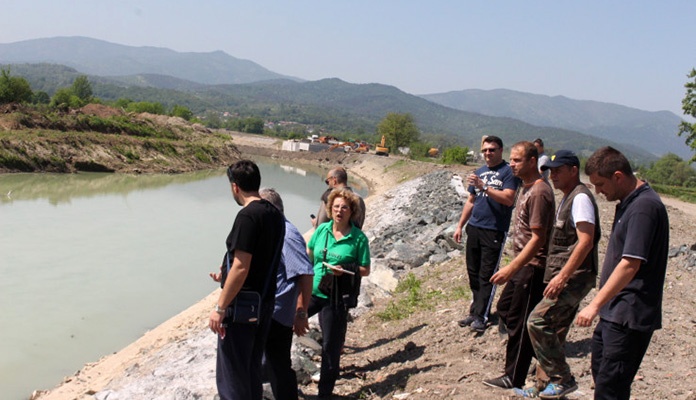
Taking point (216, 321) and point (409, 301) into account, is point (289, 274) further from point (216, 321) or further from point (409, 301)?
point (409, 301)

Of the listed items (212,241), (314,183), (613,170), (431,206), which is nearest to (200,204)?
(212,241)

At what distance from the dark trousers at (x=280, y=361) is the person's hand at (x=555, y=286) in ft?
5.60

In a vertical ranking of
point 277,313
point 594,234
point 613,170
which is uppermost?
point 613,170

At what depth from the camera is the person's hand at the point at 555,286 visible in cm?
380

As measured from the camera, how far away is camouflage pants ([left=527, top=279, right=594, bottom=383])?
3895 millimetres

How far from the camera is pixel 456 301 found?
698 cm

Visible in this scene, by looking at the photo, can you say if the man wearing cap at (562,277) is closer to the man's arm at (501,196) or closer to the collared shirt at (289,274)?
the man's arm at (501,196)

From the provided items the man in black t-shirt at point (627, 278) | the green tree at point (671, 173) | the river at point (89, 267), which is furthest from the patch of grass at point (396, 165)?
the man in black t-shirt at point (627, 278)

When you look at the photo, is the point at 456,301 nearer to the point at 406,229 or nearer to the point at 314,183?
the point at 406,229

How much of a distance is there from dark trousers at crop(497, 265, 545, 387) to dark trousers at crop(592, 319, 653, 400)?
3.12 ft

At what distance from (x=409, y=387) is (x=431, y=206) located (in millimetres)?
14605

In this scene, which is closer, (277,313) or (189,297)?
(277,313)

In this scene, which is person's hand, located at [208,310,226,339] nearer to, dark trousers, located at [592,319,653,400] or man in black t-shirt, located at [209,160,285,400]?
man in black t-shirt, located at [209,160,285,400]

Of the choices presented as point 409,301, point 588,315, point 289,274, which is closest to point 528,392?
point 588,315
